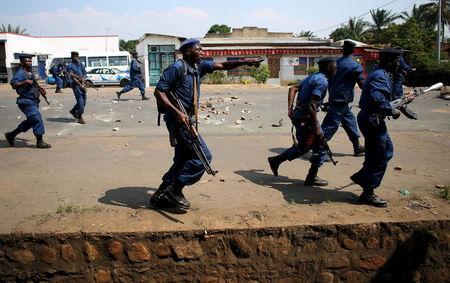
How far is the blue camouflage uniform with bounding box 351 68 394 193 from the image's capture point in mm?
4035

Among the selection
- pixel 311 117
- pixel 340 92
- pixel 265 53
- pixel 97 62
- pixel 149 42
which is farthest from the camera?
pixel 265 53

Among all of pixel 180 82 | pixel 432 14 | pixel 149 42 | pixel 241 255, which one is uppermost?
pixel 432 14

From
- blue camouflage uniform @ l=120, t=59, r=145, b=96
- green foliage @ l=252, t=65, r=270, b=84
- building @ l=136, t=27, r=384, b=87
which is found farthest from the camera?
building @ l=136, t=27, r=384, b=87

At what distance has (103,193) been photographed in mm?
4578

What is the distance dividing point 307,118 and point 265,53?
2518 centimetres

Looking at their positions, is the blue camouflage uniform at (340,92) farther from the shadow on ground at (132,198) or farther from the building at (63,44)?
the building at (63,44)

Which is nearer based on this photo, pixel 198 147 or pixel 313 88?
pixel 198 147

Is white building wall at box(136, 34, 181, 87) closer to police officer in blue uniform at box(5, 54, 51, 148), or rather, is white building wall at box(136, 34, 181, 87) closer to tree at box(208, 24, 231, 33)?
police officer in blue uniform at box(5, 54, 51, 148)

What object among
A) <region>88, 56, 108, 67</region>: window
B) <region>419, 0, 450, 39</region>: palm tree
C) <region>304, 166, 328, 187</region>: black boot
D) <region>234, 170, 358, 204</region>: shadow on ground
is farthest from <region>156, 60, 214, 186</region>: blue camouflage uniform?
<region>419, 0, 450, 39</region>: palm tree

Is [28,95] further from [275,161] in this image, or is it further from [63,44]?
[63,44]

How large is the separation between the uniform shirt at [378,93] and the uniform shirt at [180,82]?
5.84ft

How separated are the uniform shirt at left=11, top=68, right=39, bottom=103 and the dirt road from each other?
877 mm

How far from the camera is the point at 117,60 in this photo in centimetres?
2662

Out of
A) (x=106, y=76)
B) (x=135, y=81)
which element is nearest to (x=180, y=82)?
(x=135, y=81)
